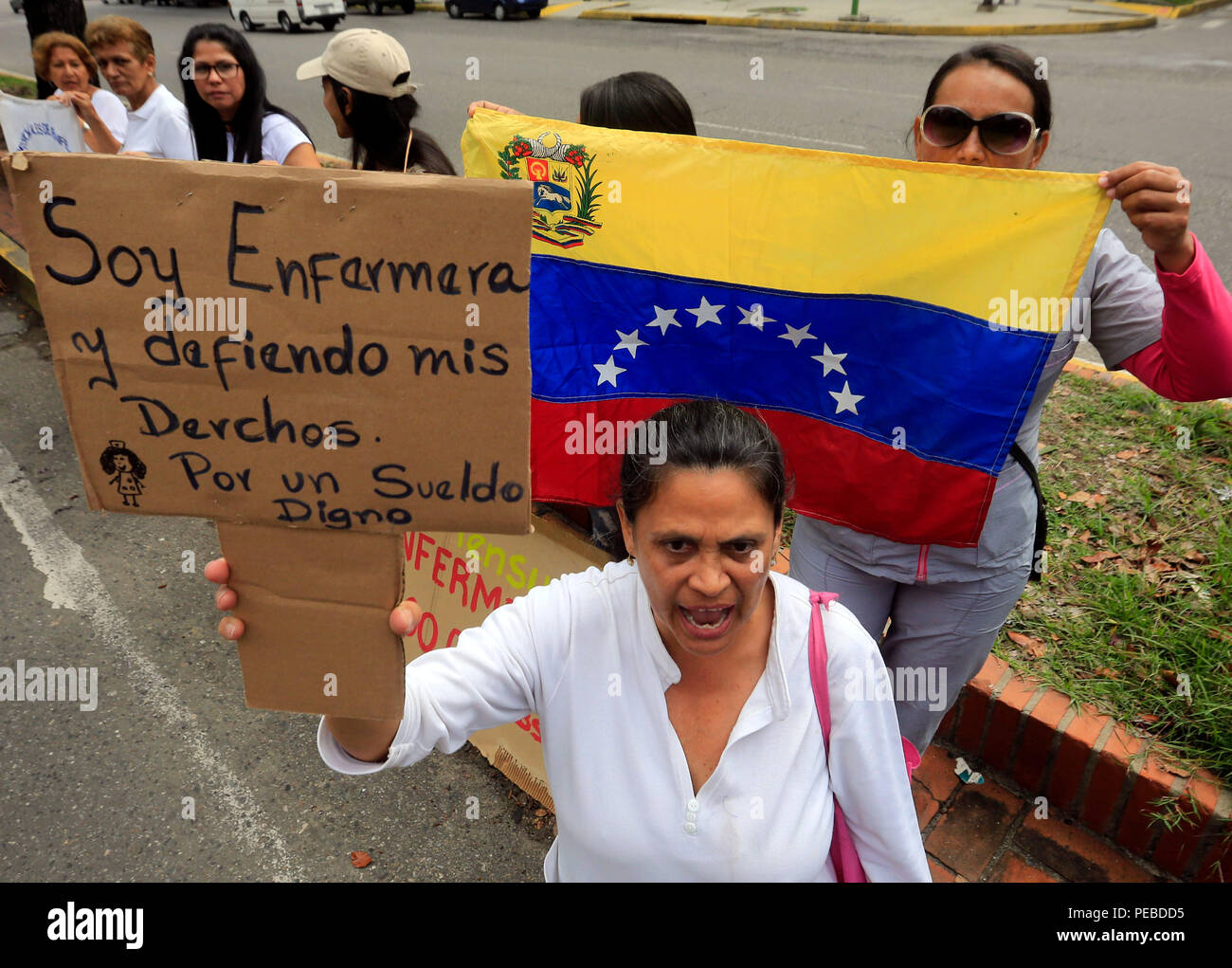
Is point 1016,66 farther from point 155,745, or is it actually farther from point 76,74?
point 76,74

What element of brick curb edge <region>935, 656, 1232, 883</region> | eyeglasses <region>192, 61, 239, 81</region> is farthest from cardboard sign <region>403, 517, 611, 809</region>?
eyeglasses <region>192, 61, 239, 81</region>

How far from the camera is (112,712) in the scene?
3.35m

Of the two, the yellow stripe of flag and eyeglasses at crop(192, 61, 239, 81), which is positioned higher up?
eyeglasses at crop(192, 61, 239, 81)

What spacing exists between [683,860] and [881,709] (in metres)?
0.45

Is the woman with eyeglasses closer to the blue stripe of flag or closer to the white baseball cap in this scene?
the white baseball cap

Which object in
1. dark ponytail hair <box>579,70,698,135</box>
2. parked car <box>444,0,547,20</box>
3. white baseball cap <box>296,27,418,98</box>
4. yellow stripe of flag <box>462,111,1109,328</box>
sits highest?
parked car <box>444,0,547,20</box>

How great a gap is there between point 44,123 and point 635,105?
4179 mm

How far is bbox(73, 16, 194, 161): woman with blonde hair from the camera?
13.6 feet

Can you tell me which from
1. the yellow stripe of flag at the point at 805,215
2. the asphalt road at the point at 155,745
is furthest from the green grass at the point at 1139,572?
the asphalt road at the point at 155,745

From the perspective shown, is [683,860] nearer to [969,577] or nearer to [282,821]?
[969,577]

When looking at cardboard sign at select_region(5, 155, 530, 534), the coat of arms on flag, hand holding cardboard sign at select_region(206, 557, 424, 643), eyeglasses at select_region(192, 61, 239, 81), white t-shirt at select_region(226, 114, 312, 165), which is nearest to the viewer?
cardboard sign at select_region(5, 155, 530, 534)

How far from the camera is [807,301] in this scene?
2.26 metres

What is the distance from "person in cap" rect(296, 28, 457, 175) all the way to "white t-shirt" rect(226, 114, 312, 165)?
2.18 feet

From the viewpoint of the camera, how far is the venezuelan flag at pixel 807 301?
205cm
